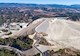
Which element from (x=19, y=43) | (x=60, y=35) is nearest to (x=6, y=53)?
(x=19, y=43)

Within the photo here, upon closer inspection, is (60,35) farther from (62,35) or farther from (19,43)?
(19,43)

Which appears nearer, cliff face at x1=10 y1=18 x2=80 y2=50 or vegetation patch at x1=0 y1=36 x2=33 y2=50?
cliff face at x1=10 y1=18 x2=80 y2=50

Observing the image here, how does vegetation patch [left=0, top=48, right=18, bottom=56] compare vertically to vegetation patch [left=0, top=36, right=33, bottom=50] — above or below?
above

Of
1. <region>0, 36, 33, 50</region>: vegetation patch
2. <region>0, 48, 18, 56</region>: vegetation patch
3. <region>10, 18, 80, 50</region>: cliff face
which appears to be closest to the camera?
<region>0, 48, 18, 56</region>: vegetation patch

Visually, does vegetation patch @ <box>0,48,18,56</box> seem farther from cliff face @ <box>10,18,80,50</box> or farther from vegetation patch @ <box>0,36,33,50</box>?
cliff face @ <box>10,18,80,50</box>

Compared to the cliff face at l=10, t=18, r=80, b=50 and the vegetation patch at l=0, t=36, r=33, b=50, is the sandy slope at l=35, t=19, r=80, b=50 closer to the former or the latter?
the cliff face at l=10, t=18, r=80, b=50

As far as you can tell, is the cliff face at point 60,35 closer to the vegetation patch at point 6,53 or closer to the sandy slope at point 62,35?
the sandy slope at point 62,35

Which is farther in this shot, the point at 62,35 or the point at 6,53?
the point at 62,35

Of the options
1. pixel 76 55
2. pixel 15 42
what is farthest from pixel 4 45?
pixel 76 55

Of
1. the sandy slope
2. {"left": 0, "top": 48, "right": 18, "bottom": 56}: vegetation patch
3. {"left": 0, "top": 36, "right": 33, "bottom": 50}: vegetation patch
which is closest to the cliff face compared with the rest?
the sandy slope

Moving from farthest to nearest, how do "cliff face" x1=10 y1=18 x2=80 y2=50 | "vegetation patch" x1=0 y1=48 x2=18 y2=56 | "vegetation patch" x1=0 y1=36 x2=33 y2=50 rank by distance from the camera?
"vegetation patch" x1=0 y1=36 x2=33 y2=50 → "cliff face" x1=10 y1=18 x2=80 y2=50 → "vegetation patch" x1=0 y1=48 x2=18 y2=56

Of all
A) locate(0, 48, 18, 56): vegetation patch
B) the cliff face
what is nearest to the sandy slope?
the cliff face

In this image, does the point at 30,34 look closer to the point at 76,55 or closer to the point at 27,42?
the point at 27,42
